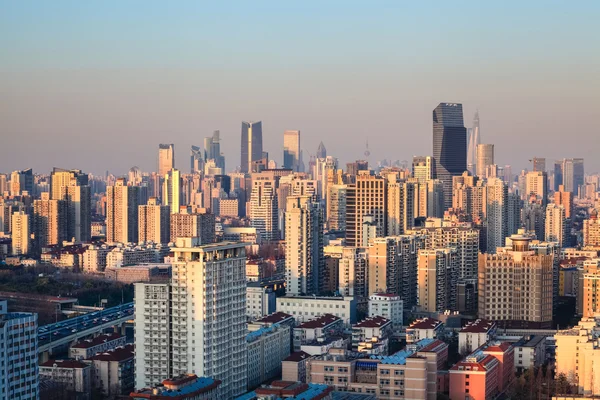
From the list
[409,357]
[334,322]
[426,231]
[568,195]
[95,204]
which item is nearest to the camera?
[409,357]

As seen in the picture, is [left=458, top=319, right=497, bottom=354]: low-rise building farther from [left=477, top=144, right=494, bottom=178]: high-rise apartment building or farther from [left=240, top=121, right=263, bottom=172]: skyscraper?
[left=240, top=121, right=263, bottom=172]: skyscraper

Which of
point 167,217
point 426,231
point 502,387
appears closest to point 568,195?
point 167,217

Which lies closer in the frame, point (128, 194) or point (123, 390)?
point (123, 390)

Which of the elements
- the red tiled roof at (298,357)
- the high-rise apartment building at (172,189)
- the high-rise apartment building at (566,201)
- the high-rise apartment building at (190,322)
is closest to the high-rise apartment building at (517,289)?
the red tiled roof at (298,357)

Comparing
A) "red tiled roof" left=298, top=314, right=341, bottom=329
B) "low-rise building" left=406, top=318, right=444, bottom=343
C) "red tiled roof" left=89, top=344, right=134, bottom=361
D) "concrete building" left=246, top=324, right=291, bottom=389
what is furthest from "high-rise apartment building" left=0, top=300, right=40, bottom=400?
"low-rise building" left=406, top=318, right=444, bottom=343

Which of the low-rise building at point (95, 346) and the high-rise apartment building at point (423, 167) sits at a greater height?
the high-rise apartment building at point (423, 167)

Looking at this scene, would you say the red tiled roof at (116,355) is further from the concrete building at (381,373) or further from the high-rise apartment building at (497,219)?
the high-rise apartment building at (497,219)

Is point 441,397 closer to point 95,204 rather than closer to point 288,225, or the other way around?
point 288,225
